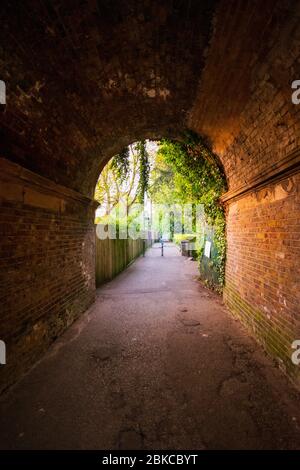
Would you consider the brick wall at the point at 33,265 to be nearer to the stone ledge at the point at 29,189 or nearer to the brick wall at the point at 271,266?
the stone ledge at the point at 29,189

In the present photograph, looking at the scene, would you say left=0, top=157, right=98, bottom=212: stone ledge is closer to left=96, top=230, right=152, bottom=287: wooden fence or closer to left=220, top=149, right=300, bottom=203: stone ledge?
left=220, top=149, right=300, bottom=203: stone ledge

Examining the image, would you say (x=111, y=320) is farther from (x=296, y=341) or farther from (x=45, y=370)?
(x=296, y=341)

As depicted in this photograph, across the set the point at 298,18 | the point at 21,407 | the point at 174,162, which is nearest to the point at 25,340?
the point at 21,407

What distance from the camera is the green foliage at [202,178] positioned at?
19.8 feet

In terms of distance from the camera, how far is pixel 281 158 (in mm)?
3176

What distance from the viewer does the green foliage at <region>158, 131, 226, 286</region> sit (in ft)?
Result: 19.8

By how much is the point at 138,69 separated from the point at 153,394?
4663 millimetres

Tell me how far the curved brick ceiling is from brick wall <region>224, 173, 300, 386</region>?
77 cm

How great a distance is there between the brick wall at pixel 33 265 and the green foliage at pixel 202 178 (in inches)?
143

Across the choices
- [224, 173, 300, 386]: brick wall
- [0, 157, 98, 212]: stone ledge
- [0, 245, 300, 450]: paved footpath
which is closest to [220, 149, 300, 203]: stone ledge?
[224, 173, 300, 386]: brick wall

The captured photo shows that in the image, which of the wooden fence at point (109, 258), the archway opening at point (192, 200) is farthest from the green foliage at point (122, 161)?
the wooden fence at point (109, 258)

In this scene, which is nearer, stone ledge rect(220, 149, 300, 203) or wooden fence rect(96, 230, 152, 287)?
stone ledge rect(220, 149, 300, 203)

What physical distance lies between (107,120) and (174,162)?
347 cm
